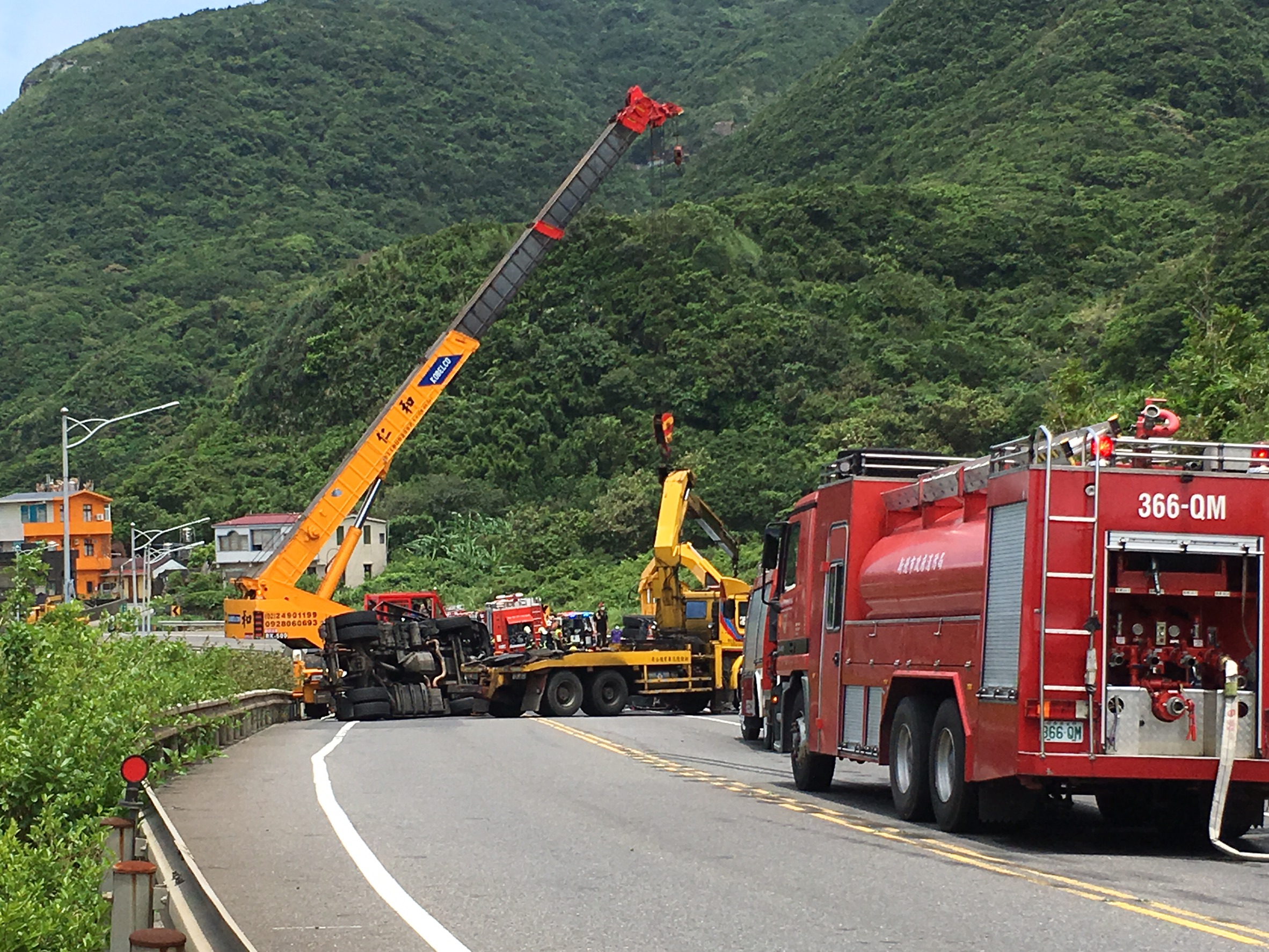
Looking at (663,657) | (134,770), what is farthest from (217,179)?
(134,770)

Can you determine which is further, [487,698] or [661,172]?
[661,172]

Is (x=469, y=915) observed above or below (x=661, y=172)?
below

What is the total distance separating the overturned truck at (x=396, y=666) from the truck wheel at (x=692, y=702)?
183 inches

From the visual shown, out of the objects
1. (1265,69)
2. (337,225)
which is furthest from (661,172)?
(1265,69)

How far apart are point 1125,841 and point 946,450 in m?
58.9

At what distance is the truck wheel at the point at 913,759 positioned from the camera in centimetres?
1491

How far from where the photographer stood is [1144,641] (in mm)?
13383

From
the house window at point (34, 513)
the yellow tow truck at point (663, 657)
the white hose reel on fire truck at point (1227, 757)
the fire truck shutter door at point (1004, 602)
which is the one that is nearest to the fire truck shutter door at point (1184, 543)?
the fire truck shutter door at point (1004, 602)

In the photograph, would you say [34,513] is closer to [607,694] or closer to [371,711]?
[607,694]

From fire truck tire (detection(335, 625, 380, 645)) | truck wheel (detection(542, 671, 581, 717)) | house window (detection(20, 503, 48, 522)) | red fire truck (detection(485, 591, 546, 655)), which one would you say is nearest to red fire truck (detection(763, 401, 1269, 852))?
fire truck tire (detection(335, 625, 380, 645))

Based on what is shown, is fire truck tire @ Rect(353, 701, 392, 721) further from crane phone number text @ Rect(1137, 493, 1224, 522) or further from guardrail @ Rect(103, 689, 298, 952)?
guardrail @ Rect(103, 689, 298, 952)

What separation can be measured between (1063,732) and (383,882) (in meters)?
5.07

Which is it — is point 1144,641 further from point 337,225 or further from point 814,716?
point 337,225

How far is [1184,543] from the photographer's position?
43.1 feet
